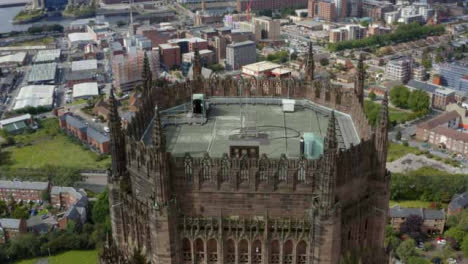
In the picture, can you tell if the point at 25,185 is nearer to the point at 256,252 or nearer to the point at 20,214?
the point at 20,214

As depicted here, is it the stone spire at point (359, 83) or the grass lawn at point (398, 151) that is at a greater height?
the stone spire at point (359, 83)

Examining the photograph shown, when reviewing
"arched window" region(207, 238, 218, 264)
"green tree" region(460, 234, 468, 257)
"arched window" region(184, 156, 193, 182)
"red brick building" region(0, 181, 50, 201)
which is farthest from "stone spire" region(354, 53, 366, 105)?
"red brick building" region(0, 181, 50, 201)

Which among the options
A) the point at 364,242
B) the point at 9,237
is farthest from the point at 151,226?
the point at 9,237

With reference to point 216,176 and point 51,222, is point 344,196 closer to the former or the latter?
point 216,176

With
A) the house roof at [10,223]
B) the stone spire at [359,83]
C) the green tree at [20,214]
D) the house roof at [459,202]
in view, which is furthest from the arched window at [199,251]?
the green tree at [20,214]

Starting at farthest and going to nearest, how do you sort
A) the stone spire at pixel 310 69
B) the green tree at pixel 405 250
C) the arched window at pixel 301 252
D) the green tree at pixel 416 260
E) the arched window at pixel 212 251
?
the green tree at pixel 405 250
the green tree at pixel 416 260
the stone spire at pixel 310 69
the arched window at pixel 212 251
the arched window at pixel 301 252

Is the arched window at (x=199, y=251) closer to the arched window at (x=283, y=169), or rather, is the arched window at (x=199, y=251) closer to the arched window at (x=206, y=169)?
the arched window at (x=206, y=169)

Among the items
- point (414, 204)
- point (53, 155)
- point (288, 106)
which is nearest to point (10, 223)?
point (53, 155)
